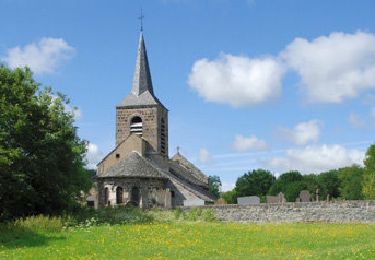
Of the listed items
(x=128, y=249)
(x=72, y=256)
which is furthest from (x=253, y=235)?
(x=72, y=256)

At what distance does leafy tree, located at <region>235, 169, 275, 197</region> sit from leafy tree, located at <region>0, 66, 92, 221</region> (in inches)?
2558

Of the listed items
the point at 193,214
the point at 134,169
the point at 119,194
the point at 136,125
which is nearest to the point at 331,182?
the point at 136,125

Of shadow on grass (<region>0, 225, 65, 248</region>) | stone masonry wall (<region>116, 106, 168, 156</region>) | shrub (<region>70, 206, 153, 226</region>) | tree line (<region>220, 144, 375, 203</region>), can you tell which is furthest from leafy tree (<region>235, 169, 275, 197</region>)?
shadow on grass (<region>0, 225, 65, 248</region>)

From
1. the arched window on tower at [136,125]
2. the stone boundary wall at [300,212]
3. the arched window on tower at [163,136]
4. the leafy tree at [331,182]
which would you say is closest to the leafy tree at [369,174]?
the arched window on tower at [163,136]

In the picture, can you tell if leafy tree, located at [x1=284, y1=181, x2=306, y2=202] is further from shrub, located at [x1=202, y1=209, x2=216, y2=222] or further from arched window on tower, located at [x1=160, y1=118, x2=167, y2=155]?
shrub, located at [x1=202, y1=209, x2=216, y2=222]

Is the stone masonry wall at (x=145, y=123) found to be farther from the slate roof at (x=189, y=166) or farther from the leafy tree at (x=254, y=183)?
the leafy tree at (x=254, y=183)

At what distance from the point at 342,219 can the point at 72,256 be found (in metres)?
19.4

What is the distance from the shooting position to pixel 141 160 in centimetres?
4997

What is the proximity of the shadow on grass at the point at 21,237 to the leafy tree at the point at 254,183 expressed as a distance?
73529mm

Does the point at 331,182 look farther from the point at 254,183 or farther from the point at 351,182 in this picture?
the point at 254,183

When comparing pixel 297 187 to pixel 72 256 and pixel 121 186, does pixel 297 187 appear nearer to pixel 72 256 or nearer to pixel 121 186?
pixel 121 186

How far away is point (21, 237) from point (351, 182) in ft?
260

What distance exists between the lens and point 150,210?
1313 inches

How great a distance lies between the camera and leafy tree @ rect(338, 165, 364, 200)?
8676cm
